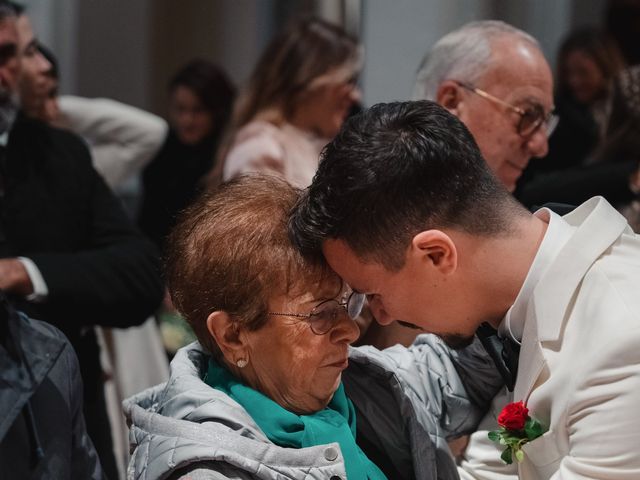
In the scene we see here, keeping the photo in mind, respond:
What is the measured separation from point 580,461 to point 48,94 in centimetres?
285

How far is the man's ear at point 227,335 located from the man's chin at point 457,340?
1.33 ft

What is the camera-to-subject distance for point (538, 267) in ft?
6.97

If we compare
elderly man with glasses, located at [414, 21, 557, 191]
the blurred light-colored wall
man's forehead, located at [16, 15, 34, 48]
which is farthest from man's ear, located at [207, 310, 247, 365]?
the blurred light-colored wall

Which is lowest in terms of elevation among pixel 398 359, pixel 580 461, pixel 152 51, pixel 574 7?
pixel 152 51

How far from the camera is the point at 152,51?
346 inches

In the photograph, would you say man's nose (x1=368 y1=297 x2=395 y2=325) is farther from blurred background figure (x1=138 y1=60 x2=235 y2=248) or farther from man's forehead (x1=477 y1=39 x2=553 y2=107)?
blurred background figure (x1=138 y1=60 x2=235 y2=248)

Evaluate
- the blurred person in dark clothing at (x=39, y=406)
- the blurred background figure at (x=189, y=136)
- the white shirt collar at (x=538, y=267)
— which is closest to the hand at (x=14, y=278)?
the blurred person in dark clothing at (x=39, y=406)

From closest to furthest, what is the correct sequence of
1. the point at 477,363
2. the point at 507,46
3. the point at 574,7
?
the point at 477,363, the point at 507,46, the point at 574,7

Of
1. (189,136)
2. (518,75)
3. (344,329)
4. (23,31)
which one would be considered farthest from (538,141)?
(189,136)

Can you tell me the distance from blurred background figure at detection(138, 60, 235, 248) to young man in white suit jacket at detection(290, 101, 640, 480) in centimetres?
416

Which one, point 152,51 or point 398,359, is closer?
point 398,359

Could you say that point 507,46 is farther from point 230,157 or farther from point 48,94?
point 48,94

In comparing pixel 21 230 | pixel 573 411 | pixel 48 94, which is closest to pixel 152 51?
pixel 48 94

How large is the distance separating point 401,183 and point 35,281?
4.50 feet
